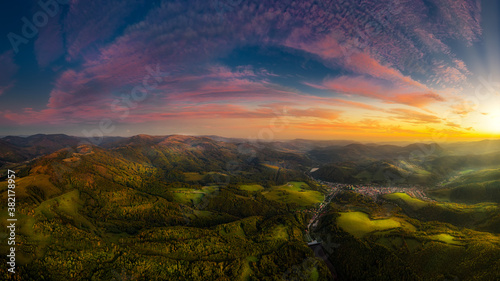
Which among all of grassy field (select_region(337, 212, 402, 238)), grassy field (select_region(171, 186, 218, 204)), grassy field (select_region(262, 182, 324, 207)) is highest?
grassy field (select_region(337, 212, 402, 238))

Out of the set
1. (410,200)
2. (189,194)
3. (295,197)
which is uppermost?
(410,200)

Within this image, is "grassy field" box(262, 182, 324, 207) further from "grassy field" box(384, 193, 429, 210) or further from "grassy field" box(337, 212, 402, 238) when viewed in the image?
"grassy field" box(384, 193, 429, 210)

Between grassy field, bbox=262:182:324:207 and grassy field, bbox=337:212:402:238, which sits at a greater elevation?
grassy field, bbox=337:212:402:238

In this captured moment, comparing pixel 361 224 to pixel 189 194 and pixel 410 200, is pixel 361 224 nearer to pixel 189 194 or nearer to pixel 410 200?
pixel 410 200

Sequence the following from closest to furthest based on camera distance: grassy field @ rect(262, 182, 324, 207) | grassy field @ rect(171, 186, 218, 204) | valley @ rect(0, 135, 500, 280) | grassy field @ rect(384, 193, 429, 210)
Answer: valley @ rect(0, 135, 500, 280) → grassy field @ rect(384, 193, 429, 210) → grassy field @ rect(171, 186, 218, 204) → grassy field @ rect(262, 182, 324, 207)

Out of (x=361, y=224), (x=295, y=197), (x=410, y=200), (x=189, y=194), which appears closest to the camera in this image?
(x=361, y=224)

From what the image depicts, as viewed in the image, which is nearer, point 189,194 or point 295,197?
point 189,194

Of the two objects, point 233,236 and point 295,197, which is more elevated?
point 233,236

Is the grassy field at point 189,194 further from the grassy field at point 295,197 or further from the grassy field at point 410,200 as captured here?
the grassy field at point 410,200

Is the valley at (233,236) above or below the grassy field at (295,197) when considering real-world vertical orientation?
above

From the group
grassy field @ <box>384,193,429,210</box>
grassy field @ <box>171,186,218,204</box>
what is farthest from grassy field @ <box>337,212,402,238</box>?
grassy field @ <box>171,186,218,204</box>

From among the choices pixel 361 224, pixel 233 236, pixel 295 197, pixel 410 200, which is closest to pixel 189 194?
pixel 233 236

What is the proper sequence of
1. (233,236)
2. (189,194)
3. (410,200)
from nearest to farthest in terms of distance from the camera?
(233,236)
(410,200)
(189,194)

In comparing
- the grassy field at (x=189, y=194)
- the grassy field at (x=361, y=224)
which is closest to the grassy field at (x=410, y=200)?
the grassy field at (x=361, y=224)
